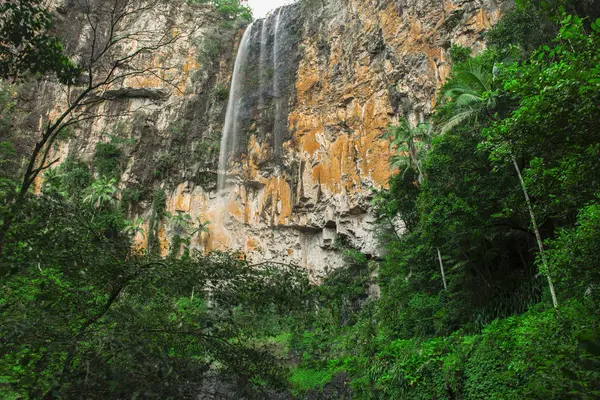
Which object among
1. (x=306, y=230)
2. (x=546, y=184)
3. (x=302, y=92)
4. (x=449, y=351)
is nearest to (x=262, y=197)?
(x=306, y=230)

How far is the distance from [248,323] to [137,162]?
30050 mm

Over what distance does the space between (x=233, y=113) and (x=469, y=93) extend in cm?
2191

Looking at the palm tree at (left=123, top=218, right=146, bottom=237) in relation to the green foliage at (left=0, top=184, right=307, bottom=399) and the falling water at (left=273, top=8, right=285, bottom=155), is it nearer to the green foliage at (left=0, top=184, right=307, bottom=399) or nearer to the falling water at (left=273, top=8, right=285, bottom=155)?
the falling water at (left=273, top=8, right=285, bottom=155)

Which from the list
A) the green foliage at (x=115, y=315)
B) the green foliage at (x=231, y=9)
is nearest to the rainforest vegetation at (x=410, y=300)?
the green foliage at (x=115, y=315)

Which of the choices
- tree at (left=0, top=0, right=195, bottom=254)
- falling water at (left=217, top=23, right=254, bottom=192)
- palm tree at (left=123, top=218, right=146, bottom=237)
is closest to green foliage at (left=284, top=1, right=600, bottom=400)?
tree at (left=0, top=0, right=195, bottom=254)

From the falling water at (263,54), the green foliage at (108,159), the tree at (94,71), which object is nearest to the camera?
the tree at (94,71)

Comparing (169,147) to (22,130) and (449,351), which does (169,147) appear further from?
(449,351)

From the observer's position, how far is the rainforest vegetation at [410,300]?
3760 mm

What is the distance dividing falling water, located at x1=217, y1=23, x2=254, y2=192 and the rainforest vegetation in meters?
18.7

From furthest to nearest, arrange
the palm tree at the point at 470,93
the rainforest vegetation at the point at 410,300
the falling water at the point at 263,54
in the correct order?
the falling water at the point at 263,54 → the palm tree at the point at 470,93 → the rainforest vegetation at the point at 410,300

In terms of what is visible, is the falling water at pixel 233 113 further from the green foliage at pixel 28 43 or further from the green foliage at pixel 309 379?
the green foliage at pixel 28 43

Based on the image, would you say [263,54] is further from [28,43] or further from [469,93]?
[28,43]

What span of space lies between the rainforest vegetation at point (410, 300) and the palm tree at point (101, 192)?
20.6 meters

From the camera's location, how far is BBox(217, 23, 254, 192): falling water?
30.9m
